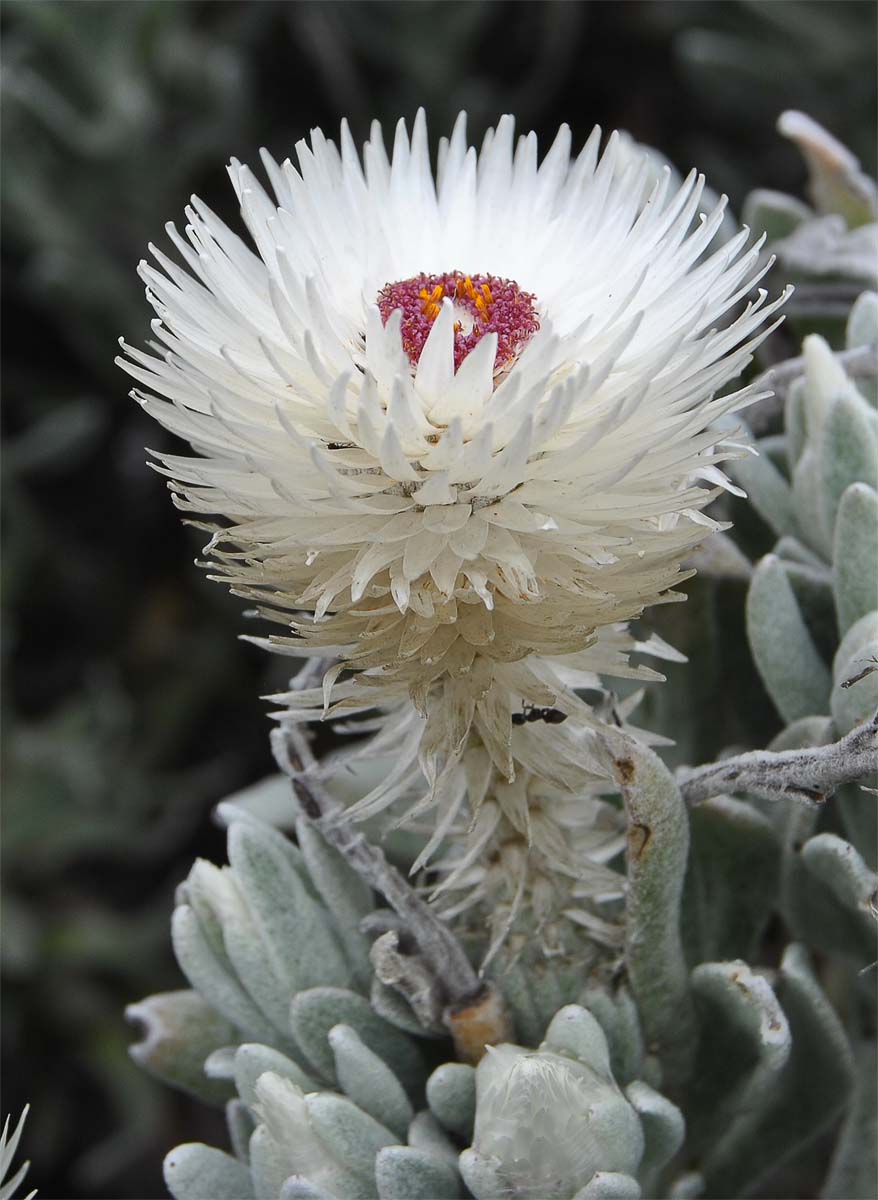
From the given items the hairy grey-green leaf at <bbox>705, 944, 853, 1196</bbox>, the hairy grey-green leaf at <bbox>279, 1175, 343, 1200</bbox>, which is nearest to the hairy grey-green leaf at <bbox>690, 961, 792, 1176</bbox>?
the hairy grey-green leaf at <bbox>705, 944, 853, 1196</bbox>

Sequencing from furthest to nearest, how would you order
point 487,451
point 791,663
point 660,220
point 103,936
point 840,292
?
point 103,936, point 840,292, point 791,663, point 660,220, point 487,451

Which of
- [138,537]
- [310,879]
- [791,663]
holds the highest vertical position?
[138,537]

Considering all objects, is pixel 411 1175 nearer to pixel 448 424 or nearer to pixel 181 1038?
pixel 181 1038

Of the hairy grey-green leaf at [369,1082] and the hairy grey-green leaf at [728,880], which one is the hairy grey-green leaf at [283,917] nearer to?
the hairy grey-green leaf at [369,1082]

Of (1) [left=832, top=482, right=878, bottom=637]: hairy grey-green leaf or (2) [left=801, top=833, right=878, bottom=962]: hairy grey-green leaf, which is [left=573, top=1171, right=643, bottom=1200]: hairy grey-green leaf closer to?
(2) [left=801, top=833, right=878, bottom=962]: hairy grey-green leaf

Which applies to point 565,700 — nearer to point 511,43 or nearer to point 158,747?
point 158,747

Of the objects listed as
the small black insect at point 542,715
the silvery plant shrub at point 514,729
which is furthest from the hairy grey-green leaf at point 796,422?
the small black insect at point 542,715

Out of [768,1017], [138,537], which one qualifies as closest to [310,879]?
[768,1017]

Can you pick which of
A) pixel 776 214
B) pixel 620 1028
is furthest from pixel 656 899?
pixel 776 214
